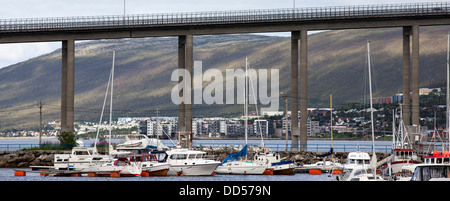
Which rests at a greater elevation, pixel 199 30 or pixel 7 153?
pixel 199 30

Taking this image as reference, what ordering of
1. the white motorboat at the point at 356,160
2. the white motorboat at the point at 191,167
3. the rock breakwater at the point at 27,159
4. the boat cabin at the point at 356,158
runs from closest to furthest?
the white motorboat at the point at 356,160, the boat cabin at the point at 356,158, the white motorboat at the point at 191,167, the rock breakwater at the point at 27,159

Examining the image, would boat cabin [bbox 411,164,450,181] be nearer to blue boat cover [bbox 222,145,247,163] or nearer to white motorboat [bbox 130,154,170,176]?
white motorboat [bbox 130,154,170,176]

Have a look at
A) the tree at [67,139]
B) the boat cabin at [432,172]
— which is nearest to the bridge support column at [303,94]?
the tree at [67,139]

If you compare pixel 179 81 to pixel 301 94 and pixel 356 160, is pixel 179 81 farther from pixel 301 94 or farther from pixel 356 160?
pixel 356 160

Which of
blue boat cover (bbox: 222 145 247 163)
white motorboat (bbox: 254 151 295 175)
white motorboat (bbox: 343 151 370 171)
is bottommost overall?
white motorboat (bbox: 254 151 295 175)

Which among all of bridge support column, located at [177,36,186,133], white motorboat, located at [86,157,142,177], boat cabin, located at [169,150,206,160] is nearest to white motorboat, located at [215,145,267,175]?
boat cabin, located at [169,150,206,160]

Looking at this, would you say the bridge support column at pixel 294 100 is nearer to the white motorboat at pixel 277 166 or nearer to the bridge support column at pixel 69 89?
the white motorboat at pixel 277 166

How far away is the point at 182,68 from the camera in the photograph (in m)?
95.1

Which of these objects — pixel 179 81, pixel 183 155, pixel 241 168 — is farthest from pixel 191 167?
pixel 179 81
